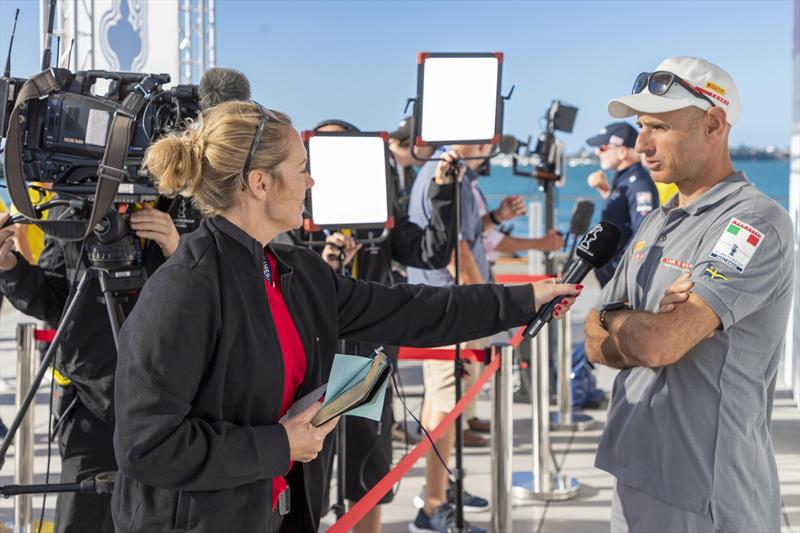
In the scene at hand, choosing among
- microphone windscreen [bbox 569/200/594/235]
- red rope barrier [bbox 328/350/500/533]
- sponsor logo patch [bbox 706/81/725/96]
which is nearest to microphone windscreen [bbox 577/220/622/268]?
sponsor logo patch [bbox 706/81/725/96]

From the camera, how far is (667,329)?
2326 mm

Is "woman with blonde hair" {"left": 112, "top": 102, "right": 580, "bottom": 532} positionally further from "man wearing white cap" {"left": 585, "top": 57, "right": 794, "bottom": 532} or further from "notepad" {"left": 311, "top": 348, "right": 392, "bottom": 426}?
"man wearing white cap" {"left": 585, "top": 57, "right": 794, "bottom": 532}

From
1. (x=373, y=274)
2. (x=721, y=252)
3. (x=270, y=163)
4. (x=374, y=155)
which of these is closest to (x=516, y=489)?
(x=373, y=274)

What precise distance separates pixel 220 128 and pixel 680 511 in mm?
1408

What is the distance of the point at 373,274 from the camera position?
13.9 feet

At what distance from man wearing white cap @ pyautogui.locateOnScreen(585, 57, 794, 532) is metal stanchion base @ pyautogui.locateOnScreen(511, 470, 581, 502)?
2684mm

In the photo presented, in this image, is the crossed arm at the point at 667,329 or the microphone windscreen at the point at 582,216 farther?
the microphone windscreen at the point at 582,216

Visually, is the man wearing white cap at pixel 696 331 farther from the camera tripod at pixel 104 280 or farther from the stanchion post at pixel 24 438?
the stanchion post at pixel 24 438

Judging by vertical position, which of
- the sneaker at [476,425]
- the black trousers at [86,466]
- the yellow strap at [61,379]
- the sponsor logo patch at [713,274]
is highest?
the sponsor logo patch at [713,274]

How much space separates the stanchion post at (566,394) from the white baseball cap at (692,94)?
12.8 ft

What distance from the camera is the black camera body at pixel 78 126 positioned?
106 inches

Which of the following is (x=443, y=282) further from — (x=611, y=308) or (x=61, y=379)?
(x=611, y=308)

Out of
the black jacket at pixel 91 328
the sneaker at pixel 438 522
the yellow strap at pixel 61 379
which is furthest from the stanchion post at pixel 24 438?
the sneaker at pixel 438 522

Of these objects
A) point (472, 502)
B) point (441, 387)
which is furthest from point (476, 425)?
point (441, 387)
